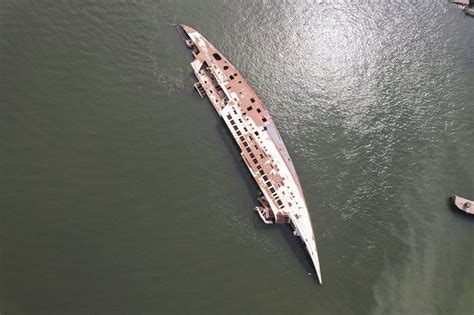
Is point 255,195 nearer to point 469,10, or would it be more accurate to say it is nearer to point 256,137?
point 256,137

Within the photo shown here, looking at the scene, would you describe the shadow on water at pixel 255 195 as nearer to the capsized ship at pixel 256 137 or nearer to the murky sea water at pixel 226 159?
the murky sea water at pixel 226 159

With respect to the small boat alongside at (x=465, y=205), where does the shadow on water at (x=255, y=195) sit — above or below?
above

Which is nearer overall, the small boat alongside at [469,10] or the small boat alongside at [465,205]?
the small boat alongside at [465,205]

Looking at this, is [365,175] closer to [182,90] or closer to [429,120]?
[429,120]

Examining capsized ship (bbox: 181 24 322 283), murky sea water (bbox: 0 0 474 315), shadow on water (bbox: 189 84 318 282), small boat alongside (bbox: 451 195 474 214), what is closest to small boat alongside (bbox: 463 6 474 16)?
murky sea water (bbox: 0 0 474 315)

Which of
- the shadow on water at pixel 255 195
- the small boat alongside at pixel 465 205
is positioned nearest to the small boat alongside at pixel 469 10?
the small boat alongside at pixel 465 205

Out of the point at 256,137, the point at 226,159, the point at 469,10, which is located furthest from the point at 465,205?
the point at 226,159
